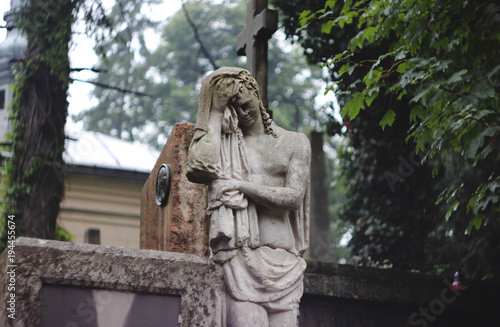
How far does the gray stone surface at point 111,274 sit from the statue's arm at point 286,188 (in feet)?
1.59

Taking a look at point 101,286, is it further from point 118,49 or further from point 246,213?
point 118,49

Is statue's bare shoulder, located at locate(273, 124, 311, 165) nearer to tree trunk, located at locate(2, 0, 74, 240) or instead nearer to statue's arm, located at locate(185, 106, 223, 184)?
statue's arm, located at locate(185, 106, 223, 184)

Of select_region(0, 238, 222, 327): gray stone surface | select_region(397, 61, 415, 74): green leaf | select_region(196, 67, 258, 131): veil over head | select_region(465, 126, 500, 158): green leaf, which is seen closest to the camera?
select_region(0, 238, 222, 327): gray stone surface

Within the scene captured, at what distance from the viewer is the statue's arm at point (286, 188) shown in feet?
15.5

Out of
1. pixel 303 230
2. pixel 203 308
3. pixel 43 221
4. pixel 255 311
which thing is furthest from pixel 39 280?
pixel 43 221

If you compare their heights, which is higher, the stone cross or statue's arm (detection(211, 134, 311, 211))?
the stone cross

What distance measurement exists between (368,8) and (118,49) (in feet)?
80.8

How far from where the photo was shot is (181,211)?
5.96 m

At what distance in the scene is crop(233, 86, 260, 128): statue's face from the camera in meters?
5.01

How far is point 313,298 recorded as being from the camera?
7.39 m

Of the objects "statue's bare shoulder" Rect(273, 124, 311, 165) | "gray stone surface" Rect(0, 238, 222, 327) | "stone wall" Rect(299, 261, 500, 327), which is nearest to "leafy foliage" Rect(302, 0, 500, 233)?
"stone wall" Rect(299, 261, 500, 327)

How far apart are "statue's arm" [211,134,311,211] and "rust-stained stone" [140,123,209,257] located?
120 cm

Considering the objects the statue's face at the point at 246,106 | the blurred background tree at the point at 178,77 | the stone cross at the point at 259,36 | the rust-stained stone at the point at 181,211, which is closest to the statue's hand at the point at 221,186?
the statue's face at the point at 246,106

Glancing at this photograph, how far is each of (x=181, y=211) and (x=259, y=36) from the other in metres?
3.74
